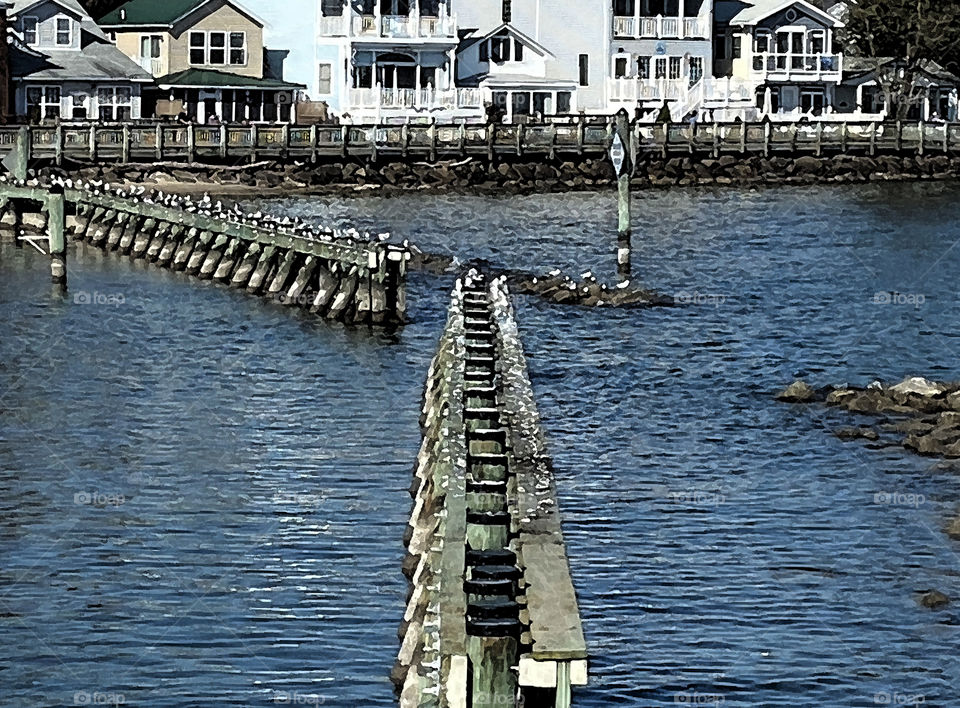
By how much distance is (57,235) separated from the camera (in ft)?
129

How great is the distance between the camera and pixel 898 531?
1945cm

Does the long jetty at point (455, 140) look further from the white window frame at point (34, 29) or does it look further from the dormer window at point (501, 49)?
the white window frame at point (34, 29)

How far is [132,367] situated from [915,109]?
79.6 metres

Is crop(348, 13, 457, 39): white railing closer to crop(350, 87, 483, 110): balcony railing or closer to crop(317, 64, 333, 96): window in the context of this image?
crop(317, 64, 333, 96): window

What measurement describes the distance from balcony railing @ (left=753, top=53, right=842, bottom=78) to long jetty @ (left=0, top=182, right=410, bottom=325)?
48.6 meters

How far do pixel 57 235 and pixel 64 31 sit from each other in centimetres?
4436

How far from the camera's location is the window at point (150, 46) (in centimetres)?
8394

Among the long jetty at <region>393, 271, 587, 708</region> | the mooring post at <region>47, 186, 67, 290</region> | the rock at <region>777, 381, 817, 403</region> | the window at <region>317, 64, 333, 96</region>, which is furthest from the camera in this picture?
the window at <region>317, 64, 333, 96</region>

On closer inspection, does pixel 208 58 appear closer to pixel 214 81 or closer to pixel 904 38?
pixel 214 81

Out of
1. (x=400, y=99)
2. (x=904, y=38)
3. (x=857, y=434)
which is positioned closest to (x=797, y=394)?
(x=857, y=434)

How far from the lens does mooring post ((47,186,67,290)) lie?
127 feet

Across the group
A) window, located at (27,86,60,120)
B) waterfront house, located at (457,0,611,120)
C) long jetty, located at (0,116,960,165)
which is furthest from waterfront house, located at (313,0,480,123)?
window, located at (27,86,60,120)

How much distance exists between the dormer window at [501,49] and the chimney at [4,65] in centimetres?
2018

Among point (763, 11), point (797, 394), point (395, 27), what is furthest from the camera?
point (763, 11)
